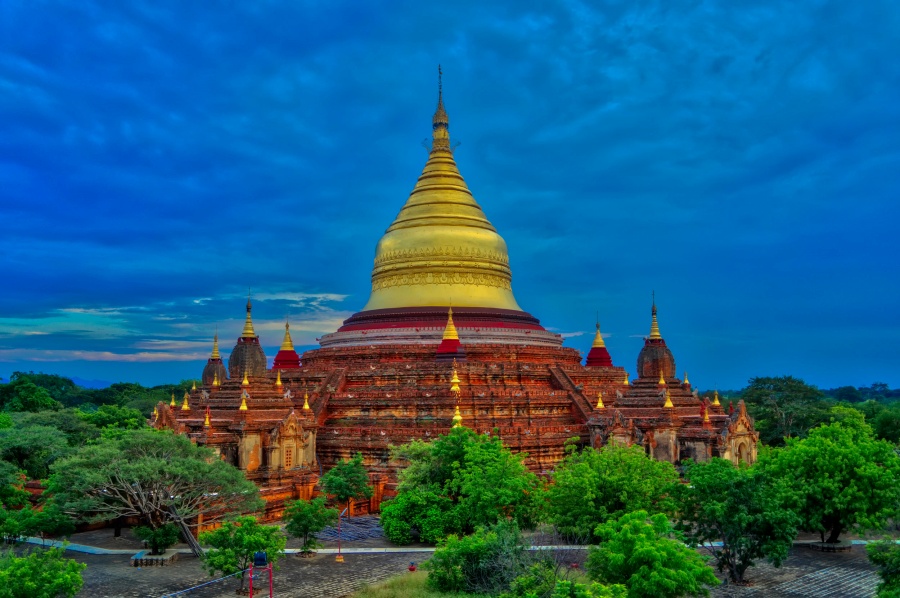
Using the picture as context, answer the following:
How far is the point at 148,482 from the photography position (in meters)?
26.3

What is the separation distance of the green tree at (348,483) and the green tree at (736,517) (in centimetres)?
1505

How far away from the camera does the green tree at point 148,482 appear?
2572 cm

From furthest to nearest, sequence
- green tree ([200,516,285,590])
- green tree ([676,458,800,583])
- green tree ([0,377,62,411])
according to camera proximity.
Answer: green tree ([0,377,62,411]) < green tree ([676,458,800,583]) < green tree ([200,516,285,590])

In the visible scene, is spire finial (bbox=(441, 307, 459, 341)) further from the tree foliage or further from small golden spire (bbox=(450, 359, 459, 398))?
the tree foliage

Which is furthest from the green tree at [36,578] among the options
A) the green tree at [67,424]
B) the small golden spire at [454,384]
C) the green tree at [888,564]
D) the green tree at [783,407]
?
the green tree at [783,407]

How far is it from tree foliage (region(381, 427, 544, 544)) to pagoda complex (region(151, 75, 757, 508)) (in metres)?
6.54

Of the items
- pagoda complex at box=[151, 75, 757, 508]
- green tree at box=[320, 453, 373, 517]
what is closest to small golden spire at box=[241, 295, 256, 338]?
pagoda complex at box=[151, 75, 757, 508]

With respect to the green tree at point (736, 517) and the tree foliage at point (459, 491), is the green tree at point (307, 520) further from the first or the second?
the green tree at point (736, 517)

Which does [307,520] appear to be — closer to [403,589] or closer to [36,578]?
[403,589]

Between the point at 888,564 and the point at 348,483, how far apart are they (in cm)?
2129

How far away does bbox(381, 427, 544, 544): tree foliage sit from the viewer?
2752 cm

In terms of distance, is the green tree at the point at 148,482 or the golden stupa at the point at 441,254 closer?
the green tree at the point at 148,482

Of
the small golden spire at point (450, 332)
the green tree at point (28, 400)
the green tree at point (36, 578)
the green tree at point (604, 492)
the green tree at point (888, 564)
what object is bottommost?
the green tree at point (888, 564)

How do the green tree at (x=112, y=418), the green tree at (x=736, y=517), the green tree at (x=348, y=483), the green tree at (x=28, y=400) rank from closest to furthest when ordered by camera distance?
the green tree at (x=736, y=517) → the green tree at (x=348, y=483) → the green tree at (x=112, y=418) → the green tree at (x=28, y=400)
